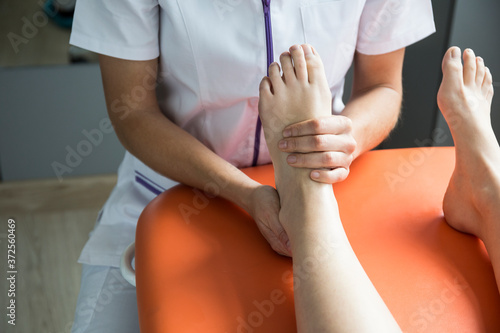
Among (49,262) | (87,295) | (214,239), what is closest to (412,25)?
(214,239)

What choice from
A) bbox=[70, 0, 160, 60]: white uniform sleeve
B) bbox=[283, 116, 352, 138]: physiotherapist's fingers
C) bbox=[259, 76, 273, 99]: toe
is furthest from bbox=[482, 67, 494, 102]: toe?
bbox=[70, 0, 160, 60]: white uniform sleeve

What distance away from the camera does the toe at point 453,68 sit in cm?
77

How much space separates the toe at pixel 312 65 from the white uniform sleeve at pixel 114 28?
0.83ft

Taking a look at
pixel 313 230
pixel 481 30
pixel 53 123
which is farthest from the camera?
pixel 53 123

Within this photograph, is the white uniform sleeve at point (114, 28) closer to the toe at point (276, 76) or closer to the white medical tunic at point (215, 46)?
the white medical tunic at point (215, 46)

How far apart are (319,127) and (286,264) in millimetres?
200

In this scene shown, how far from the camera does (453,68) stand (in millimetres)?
767

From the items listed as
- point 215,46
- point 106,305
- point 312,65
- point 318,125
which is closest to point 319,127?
point 318,125

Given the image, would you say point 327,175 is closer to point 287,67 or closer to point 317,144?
point 317,144

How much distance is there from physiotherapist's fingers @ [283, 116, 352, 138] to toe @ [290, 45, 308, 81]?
0.07 meters

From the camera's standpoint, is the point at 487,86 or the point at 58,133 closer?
the point at 487,86

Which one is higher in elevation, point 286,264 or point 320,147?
point 320,147

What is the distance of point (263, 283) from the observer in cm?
61

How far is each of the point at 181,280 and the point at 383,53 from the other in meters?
0.58
